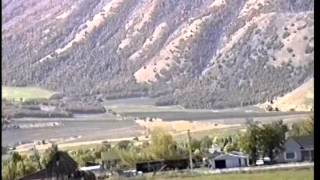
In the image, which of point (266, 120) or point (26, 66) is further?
point (266, 120)

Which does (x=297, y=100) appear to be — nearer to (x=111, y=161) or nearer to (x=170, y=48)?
(x=170, y=48)

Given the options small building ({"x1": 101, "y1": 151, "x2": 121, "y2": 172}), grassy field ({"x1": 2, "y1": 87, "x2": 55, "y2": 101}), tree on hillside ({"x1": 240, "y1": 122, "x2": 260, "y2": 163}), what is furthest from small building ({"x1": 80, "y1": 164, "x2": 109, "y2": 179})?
tree on hillside ({"x1": 240, "y1": 122, "x2": 260, "y2": 163})

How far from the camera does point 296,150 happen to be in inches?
74.2

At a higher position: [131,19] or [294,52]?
[131,19]

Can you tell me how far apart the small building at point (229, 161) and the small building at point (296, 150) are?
122mm

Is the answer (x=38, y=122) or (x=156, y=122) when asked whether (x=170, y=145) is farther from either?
(x=38, y=122)

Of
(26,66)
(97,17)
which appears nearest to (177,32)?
(97,17)

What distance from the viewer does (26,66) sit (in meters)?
1.81

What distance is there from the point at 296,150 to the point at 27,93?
36.9 inches

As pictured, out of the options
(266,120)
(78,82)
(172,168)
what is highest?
(78,82)

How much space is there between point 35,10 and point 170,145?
2.17 ft

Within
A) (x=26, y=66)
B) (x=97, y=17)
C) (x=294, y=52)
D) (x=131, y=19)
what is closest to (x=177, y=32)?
(x=131, y=19)

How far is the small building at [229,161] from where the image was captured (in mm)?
1829

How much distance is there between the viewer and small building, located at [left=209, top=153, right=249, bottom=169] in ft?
6.00
